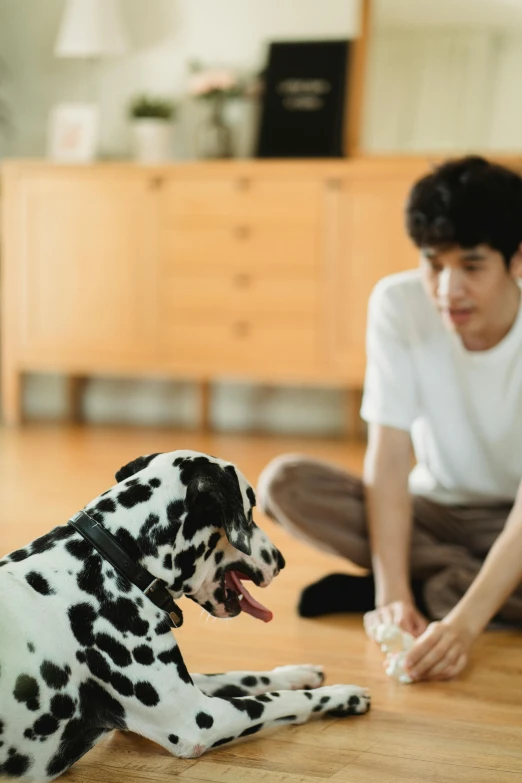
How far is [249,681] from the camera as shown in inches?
70.1

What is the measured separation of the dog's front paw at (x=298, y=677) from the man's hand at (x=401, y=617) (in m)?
0.35

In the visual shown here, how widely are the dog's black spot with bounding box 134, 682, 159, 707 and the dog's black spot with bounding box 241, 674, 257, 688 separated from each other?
0.31 meters

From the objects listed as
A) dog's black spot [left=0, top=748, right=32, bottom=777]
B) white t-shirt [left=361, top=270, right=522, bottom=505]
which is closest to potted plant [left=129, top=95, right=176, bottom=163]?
white t-shirt [left=361, top=270, right=522, bottom=505]

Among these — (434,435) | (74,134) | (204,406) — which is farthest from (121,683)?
(74,134)

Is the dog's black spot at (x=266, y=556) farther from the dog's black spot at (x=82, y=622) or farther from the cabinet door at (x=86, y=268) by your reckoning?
the cabinet door at (x=86, y=268)

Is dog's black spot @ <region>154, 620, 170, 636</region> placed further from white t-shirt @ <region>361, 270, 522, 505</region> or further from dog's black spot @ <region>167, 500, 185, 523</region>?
white t-shirt @ <region>361, 270, 522, 505</region>

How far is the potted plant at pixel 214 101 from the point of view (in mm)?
5324

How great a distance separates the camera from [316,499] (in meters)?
2.45

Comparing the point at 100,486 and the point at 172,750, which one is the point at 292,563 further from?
the point at 172,750

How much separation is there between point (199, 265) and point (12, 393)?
1172mm

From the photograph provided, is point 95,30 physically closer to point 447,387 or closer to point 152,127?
point 152,127

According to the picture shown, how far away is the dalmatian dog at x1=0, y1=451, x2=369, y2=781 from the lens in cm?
143

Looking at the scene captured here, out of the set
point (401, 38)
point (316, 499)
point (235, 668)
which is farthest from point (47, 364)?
point (235, 668)

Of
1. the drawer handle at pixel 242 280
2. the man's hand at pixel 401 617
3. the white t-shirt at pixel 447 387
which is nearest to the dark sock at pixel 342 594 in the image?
the man's hand at pixel 401 617
